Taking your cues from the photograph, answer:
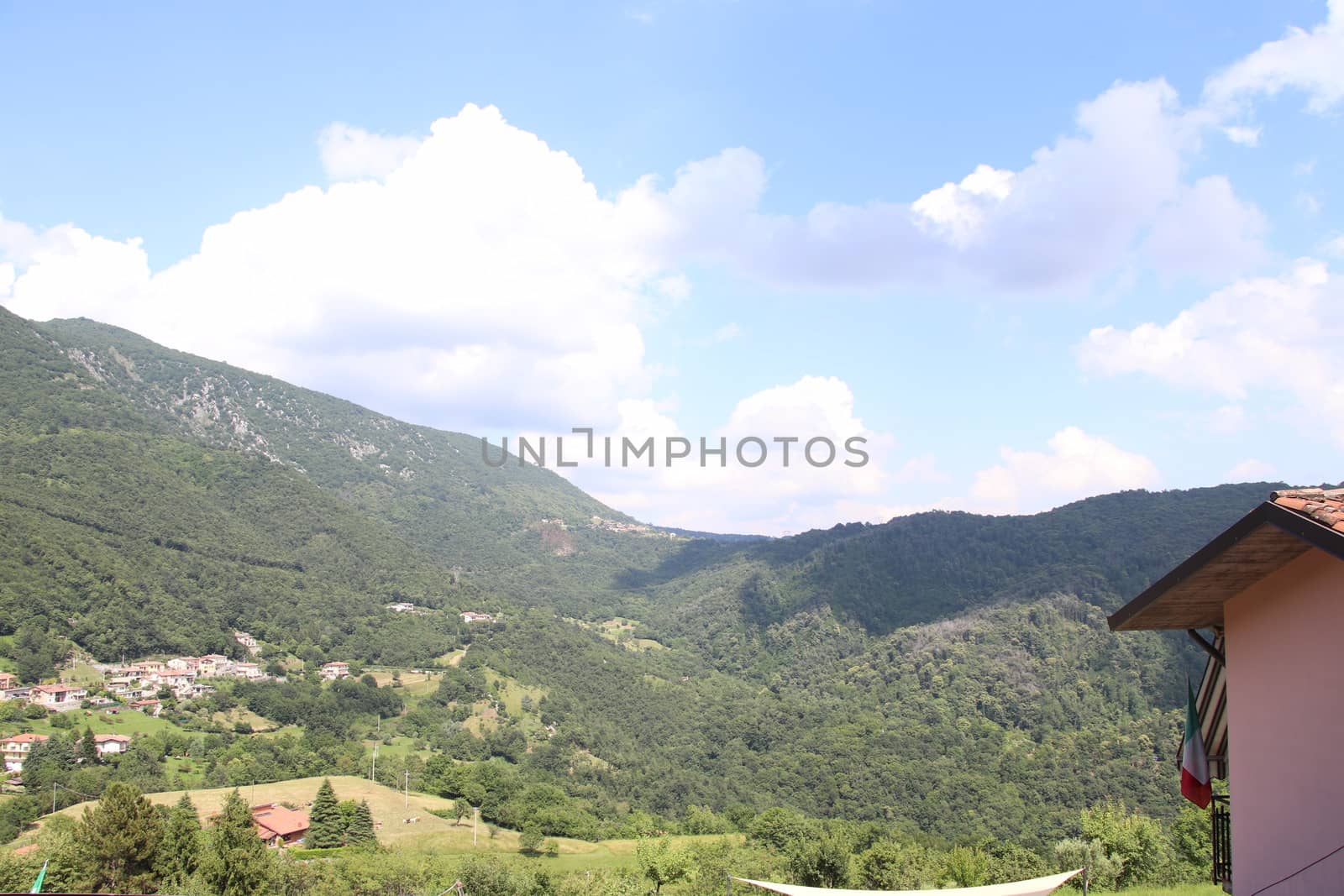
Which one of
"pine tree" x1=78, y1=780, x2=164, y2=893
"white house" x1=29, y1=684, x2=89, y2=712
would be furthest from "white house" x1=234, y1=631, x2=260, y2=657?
"pine tree" x1=78, y1=780, x2=164, y2=893

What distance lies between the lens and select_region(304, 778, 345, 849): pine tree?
142 ft

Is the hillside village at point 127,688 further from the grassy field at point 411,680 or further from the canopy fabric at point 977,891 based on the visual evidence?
the canopy fabric at point 977,891

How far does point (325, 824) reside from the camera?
4375 centimetres

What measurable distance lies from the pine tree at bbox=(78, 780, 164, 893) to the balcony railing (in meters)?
31.9

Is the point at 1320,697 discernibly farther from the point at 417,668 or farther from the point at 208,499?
the point at 208,499

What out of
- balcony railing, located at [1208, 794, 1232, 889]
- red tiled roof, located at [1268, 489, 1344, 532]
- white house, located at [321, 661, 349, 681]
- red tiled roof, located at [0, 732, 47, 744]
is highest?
red tiled roof, located at [1268, 489, 1344, 532]

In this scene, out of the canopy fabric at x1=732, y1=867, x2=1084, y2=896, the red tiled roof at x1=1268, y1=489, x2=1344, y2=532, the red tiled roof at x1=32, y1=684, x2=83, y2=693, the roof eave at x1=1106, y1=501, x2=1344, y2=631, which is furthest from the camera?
the red tiled roof at x1=32, y1=684, x2=83, y2=693

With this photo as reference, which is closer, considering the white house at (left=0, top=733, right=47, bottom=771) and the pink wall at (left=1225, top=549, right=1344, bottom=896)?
the pink wall at (left=1225, top=549, right=1344, bottom=896)

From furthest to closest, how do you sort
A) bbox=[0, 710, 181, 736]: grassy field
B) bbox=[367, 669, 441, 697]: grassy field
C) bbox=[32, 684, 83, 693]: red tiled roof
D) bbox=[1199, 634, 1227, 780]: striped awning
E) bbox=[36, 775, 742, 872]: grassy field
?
bbox=[367, 669, 441, 697]: grassy field → bbox=[32, 684, 83, 693]: red tiled roof → bbox=[0, 710, 181, 736]: grassy field → bbox=[36, 775, 742, 872]: grassy field → bbox=[1199, 634, 1227, 780]: striped awning

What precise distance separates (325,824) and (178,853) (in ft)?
55.5

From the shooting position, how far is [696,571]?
166500 mm

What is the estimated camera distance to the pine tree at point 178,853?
89.7 ft

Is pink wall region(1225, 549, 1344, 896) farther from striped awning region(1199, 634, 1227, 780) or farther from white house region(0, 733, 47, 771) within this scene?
white house region(0, 733, 47, 771)

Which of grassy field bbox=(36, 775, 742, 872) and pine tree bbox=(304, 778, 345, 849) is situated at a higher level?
pine tree bbox=(304, 778, 345, 849)
